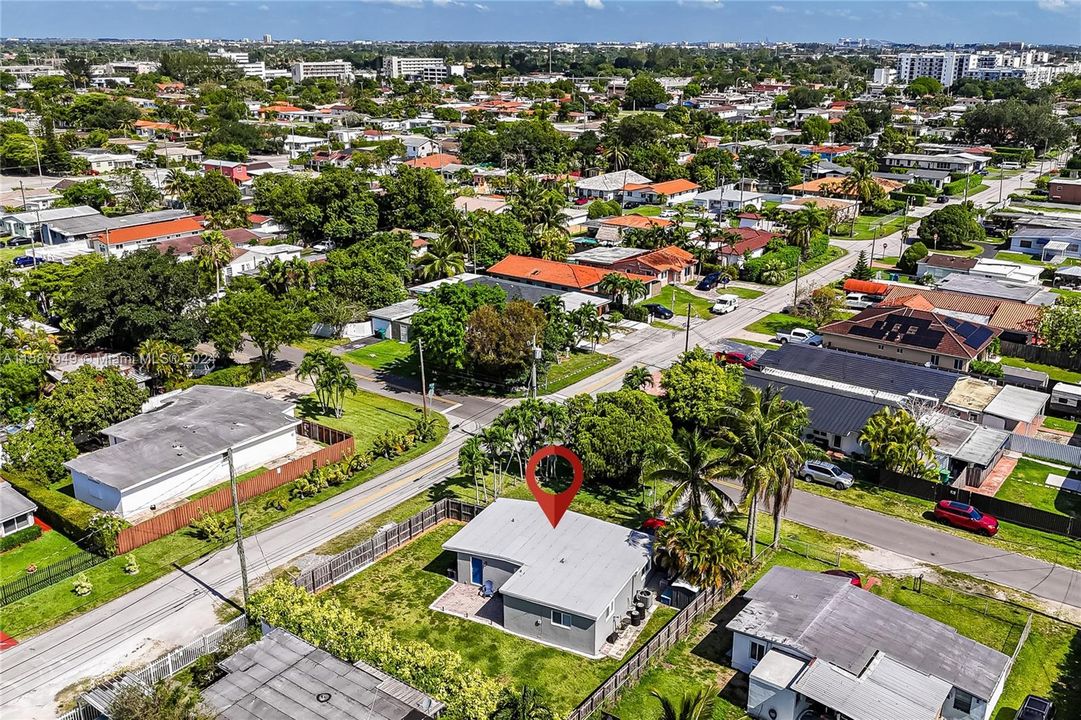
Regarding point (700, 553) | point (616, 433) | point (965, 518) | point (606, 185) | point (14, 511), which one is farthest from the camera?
point (606, 185)

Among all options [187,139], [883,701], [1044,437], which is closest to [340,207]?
[1044,437]

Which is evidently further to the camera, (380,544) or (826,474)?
(826,474)

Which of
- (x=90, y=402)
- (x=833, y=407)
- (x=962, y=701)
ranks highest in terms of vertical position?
(x=90, y=402)

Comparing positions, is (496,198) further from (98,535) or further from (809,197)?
(98,535)

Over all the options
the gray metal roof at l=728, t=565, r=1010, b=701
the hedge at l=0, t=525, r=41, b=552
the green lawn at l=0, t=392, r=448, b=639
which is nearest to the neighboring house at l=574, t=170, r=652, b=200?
the green lawn at l=0, t=392, r=448, b=639

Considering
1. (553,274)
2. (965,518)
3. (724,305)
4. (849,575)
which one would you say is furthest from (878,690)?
(553,274)

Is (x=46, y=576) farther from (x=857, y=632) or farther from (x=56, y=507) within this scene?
(x=857, y=632)

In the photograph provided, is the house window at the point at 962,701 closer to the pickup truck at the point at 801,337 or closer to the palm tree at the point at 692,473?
the palm tree at the point at 692,473

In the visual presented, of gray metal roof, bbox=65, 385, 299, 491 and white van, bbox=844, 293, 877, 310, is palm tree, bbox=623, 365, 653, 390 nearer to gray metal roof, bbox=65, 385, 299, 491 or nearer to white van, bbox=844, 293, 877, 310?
gray metal roof, bbox=65, 385, 299, 491
